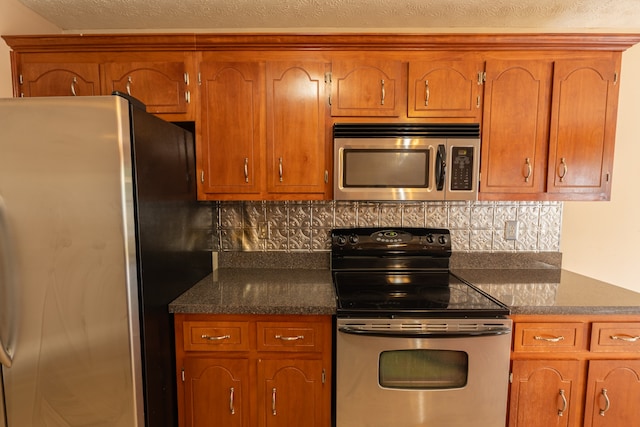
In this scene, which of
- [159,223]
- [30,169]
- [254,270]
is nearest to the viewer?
[30,169]

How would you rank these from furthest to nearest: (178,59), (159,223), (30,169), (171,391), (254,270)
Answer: (254,270)
(178,59)
(171,391)
(159,223)
(30,169)

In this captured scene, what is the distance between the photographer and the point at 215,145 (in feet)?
5.73

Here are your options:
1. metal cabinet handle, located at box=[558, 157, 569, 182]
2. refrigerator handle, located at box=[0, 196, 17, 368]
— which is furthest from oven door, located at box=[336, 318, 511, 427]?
refrigerator handle, located at box=[0, 196, 17, 368]

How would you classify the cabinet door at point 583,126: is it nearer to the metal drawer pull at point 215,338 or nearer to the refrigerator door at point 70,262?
the metal drawer pull at point 215,338

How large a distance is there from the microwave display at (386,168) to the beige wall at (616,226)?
1182 mm

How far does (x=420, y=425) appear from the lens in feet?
4.63

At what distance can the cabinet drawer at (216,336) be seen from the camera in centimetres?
146

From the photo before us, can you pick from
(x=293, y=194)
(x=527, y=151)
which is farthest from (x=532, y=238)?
(x=293, y=194)

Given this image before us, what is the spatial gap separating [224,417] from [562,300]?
5.77 ft

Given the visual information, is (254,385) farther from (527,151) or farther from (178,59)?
(527,151)

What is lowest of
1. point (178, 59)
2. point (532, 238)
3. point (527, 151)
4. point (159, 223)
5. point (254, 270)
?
point (254, 270)

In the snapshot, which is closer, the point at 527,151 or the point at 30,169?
the point at 30,169

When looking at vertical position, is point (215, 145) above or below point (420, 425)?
above

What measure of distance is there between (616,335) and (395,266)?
1.08m
